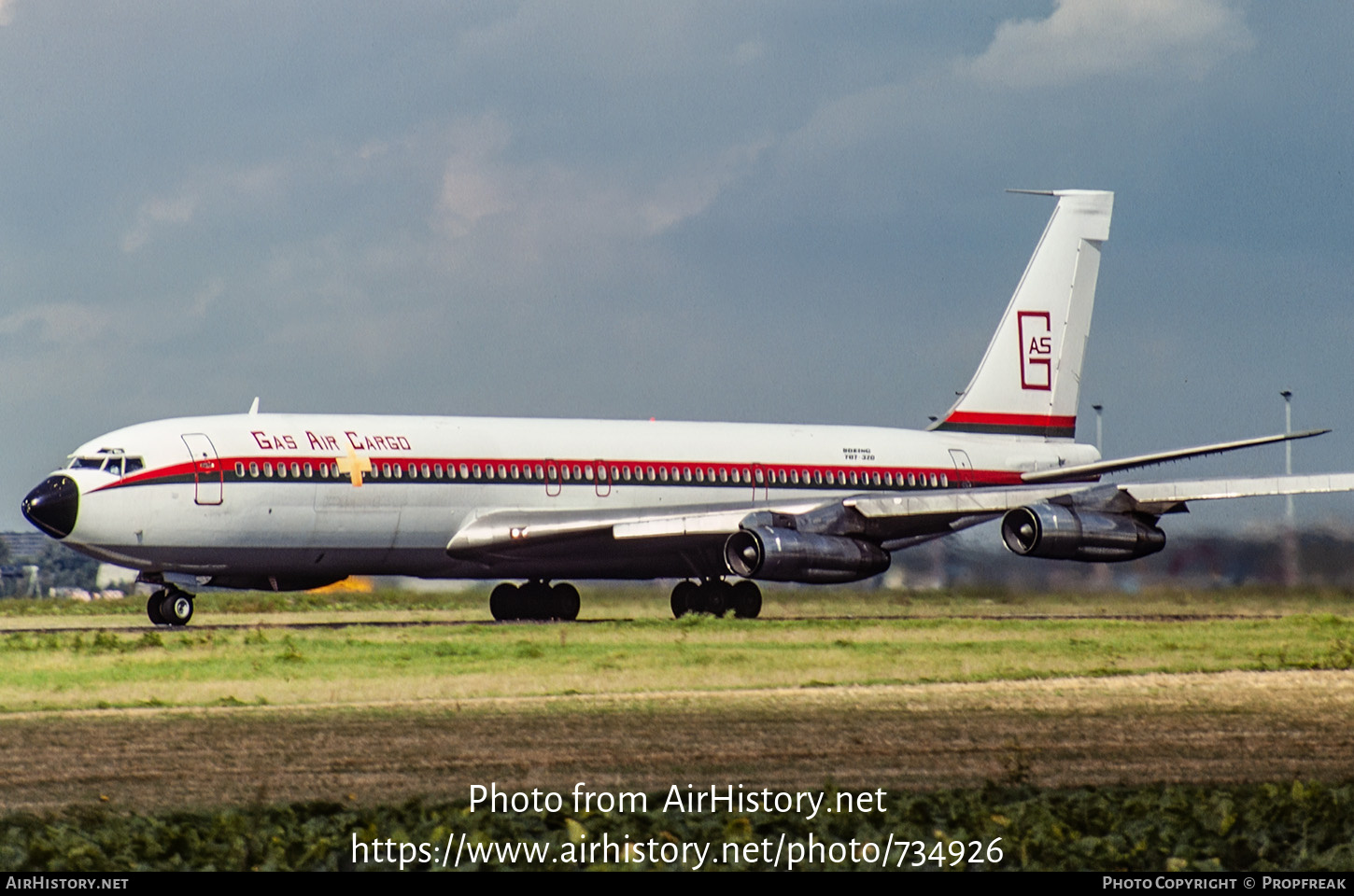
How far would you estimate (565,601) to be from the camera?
42844 millimetres

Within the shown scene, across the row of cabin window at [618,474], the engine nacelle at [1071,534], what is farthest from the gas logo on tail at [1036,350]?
the engine nacelle at [1071,534]

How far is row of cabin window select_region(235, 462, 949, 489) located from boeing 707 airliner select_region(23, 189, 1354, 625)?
48mm

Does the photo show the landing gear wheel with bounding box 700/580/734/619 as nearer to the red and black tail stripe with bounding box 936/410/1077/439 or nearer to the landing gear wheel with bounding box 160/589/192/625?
the red and black tail stripe with bounding box 936/410/1077/439

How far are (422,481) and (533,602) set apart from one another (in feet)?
19.0

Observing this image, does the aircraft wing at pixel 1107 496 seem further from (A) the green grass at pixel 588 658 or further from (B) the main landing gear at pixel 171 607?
(B) the main landing gear at pixel 171 607

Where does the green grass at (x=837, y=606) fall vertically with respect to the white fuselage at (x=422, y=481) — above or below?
below

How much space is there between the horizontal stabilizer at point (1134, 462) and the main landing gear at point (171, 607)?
2136cm

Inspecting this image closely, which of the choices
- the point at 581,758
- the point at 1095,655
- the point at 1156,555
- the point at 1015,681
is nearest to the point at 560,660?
the point at 1015,681

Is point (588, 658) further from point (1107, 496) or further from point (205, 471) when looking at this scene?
point (1107, 496)

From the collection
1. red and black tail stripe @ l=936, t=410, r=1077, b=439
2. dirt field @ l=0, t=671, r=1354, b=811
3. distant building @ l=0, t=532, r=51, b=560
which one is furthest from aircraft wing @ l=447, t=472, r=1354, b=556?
distant building @ l=0, t=532, r=51, b=560

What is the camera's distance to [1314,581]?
41688mm

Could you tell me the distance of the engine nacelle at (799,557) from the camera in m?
37.5

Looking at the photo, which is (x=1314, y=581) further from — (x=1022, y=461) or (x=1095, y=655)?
(x=1095, y=655)
